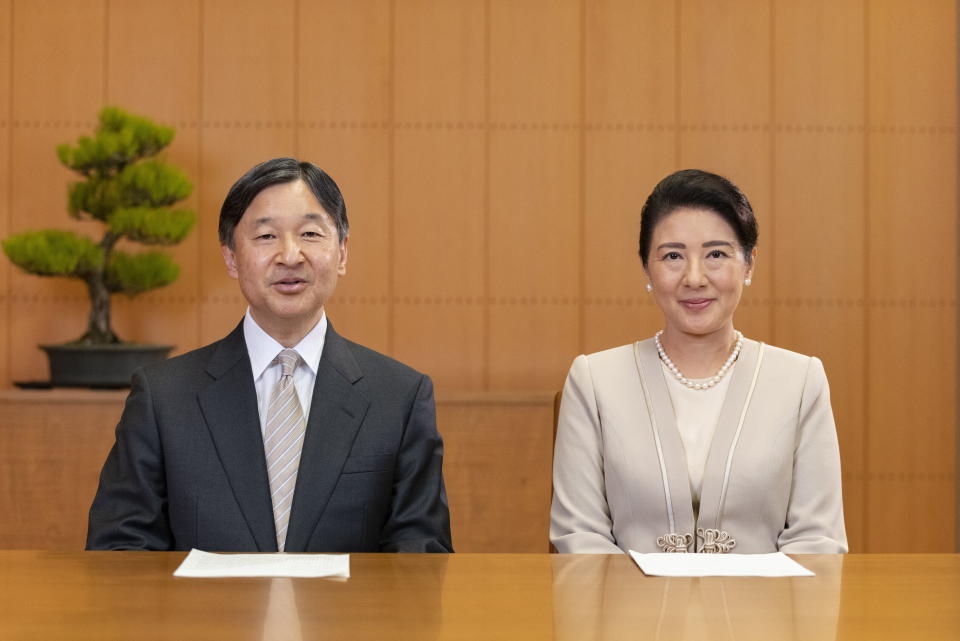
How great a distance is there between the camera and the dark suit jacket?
198 cm

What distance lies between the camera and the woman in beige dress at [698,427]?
216 cm

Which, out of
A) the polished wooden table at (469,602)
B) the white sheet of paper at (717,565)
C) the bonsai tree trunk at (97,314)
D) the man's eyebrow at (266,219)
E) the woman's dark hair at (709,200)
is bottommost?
the white sheet of paper at (717,565)

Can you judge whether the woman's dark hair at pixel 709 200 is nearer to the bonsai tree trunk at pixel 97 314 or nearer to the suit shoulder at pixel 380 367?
the suit shoulder at pixel 380 367

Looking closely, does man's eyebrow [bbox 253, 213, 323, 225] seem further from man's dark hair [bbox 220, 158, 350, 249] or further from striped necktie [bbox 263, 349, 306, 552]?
Result: striped necktie [bbox 263, 349, 306, 552]

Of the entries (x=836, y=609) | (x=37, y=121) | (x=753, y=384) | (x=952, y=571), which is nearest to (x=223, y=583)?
(x=836, y=609)

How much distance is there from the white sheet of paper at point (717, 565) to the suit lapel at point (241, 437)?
2.40 feet

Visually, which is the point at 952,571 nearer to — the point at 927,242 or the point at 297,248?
the point at 297,248

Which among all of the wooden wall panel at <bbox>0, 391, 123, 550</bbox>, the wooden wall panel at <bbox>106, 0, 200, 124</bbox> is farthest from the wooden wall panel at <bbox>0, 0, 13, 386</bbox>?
the wooden wall panel at <bbox>0, 391, 123, 550</bbox>

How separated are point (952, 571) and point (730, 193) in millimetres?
958

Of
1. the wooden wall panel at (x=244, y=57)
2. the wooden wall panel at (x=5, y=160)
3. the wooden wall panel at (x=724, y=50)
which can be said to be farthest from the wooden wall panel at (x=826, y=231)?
→ the wooden wall panel at (x=5, y=160)

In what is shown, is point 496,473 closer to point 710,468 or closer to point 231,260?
point 710,468

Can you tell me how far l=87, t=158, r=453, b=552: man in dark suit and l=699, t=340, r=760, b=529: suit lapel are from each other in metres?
0.53

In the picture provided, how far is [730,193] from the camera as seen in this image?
7.37ft

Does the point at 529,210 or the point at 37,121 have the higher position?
the point at 37,121
